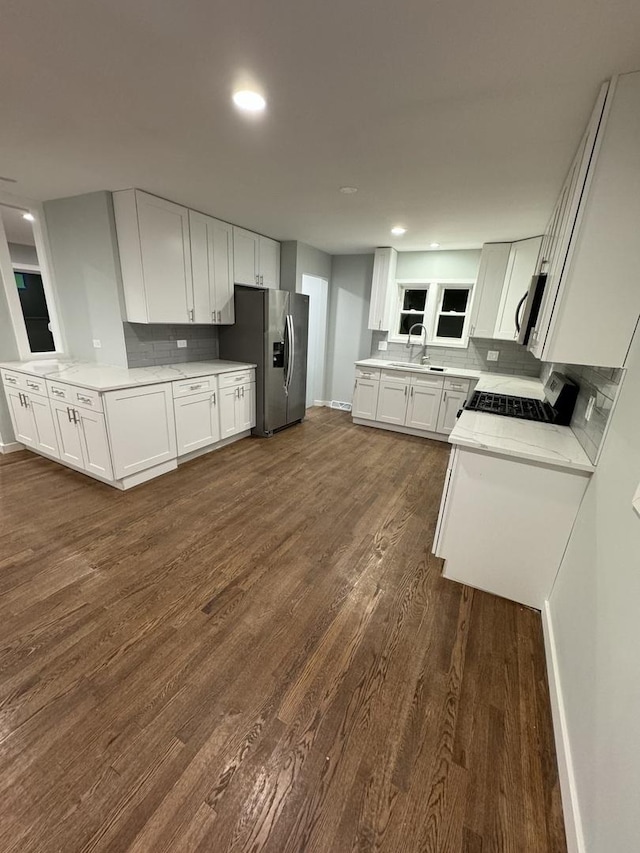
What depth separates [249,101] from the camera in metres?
1.60

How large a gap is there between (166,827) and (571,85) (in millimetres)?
3062

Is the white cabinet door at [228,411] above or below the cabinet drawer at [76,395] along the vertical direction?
below

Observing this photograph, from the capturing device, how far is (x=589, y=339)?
5.07 ft

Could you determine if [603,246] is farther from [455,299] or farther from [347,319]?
[347,319]

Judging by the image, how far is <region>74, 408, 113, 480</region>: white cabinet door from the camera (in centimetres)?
278

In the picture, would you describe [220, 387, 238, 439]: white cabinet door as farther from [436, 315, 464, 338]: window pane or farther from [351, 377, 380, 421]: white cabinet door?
[436, 315, 464, 338]: window pane

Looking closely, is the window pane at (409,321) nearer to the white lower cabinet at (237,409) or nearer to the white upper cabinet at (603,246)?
the white lower cabinet at (237,409)

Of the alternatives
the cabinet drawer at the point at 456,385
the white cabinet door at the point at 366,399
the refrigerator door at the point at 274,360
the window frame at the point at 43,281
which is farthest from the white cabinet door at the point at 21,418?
the cabinet drawer at the point at 456,385

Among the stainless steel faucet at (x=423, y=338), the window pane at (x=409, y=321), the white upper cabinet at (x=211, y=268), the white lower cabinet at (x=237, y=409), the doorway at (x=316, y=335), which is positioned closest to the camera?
the white upper cabinet at (x=211, y=268)

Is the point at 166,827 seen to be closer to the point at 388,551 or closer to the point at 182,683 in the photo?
the point at 182,683

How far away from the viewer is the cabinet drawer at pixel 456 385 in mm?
4254

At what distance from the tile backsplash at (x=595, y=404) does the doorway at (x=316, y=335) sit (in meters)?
3.77

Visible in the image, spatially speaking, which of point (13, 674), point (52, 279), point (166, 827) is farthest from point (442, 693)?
point (52, 279)

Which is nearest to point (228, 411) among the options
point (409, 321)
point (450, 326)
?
point (409, 321)
